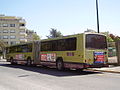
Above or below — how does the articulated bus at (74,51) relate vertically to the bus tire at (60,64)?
above

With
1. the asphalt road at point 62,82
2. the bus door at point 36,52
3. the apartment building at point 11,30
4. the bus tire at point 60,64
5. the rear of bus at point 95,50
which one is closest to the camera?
the asphalt road at point 62,82

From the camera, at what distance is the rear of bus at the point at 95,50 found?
1444 centimetres

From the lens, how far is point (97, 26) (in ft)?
66.1

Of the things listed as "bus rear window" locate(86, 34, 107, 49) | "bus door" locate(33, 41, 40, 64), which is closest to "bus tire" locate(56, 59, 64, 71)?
"bus rear window" locate(86, 34, 107, 49)

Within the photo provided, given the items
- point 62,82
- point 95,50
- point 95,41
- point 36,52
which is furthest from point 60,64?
point 62,82

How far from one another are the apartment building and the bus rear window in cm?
6899

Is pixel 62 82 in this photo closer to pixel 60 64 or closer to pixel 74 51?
pixel 74 51

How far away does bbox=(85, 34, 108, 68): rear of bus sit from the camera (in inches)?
568

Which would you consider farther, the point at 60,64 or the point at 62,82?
the point at 60,64

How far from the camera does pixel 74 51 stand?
1522cm

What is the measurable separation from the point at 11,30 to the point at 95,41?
2796 inches

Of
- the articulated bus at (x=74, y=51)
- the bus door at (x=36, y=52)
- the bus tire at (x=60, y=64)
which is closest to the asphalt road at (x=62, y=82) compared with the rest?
the articulated bus at (x=74, y=51)

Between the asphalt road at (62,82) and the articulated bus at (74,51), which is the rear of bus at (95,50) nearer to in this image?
the articulated bus at (74,51)

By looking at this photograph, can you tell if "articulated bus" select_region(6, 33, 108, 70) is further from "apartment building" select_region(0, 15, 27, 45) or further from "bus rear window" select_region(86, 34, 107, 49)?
"apartment building" select_region(0, 15, 27, 45)
